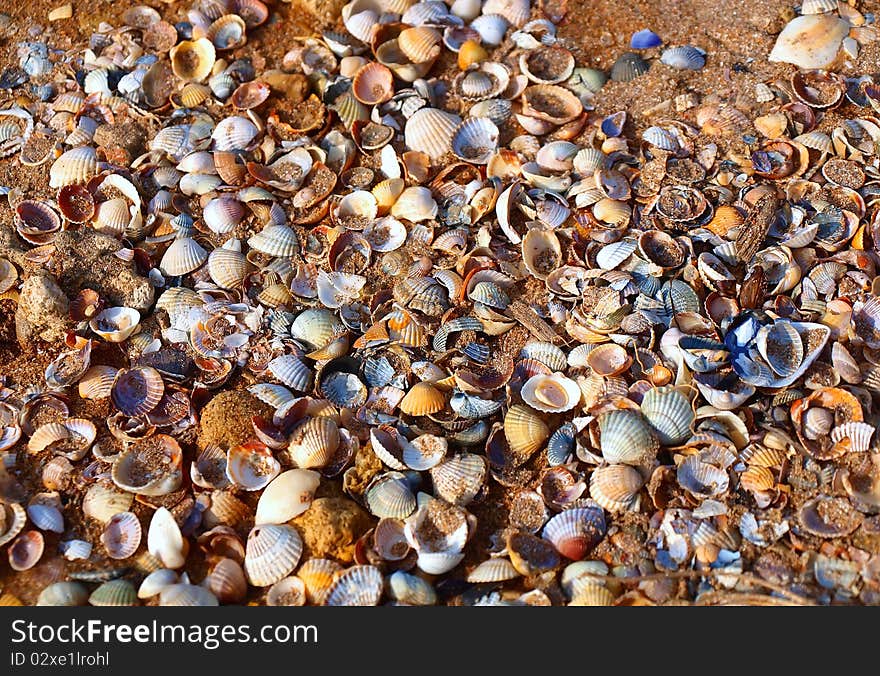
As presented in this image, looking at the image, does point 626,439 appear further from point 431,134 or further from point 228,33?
point 228,33

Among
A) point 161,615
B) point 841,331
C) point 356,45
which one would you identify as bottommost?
point 161,615

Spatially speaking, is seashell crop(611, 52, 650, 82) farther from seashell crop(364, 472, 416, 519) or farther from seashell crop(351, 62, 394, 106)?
seashell crop(364, 472, 416, 519)

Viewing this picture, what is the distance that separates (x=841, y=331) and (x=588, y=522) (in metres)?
1.35

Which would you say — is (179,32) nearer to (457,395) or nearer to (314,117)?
(314,117)

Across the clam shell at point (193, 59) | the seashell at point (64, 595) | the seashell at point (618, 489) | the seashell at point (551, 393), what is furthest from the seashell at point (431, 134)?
the seashell at point (64, 595)

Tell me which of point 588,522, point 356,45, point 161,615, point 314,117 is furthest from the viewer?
point 356,45

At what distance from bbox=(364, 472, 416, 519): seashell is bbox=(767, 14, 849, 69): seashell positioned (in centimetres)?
308

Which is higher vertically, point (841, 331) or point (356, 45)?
point (356, 45)

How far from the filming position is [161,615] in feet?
8.82

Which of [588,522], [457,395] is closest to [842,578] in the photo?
[588,522]

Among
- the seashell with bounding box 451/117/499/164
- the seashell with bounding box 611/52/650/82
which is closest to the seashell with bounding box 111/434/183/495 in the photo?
the seashell with bounding box 451/117/499/164

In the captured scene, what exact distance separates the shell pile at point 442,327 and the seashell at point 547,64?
0.02m

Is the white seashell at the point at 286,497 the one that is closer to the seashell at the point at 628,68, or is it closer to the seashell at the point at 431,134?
the seashell at the point at 431,134

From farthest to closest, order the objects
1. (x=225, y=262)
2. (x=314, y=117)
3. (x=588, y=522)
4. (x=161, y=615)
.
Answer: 1. (x=314, y=117)
2. (x=225, y=262)
3. (x=588, y=522)
4. (x=161, y=615)
